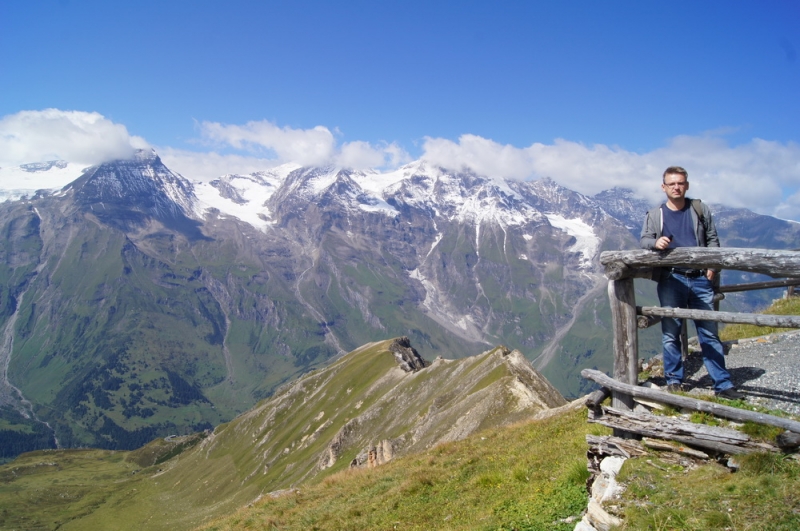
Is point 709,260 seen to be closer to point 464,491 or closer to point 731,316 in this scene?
point 731,316

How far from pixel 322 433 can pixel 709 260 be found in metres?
106

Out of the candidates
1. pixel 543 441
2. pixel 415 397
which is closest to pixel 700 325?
pixel 543 441

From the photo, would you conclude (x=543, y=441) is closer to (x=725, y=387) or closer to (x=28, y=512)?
(x=725, y=387)

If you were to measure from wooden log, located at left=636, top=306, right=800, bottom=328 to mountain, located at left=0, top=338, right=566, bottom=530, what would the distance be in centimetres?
1931

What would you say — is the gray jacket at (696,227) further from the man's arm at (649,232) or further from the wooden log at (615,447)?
the wooden log at (615,447)

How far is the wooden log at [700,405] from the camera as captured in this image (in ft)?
30.6

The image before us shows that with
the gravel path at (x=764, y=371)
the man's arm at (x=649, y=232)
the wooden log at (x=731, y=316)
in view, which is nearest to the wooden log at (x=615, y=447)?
the gravel path at (x=764, y=371)

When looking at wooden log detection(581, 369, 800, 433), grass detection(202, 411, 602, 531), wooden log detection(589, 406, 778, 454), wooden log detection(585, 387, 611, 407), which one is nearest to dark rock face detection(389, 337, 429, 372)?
grass detection(202, 411, 602, 531)

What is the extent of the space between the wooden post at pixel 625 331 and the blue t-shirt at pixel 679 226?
5.68 feet

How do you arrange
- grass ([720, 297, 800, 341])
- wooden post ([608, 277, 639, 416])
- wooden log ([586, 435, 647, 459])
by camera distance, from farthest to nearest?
grass ([720, 297, 800, 341])
wooden post ([608, 277, 639, 416])
wooden log ([586, 435, 647, 459])

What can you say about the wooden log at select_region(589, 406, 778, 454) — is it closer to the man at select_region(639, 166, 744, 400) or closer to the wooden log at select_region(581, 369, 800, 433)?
the wooden log at select_region(581, 369, 800, 433)

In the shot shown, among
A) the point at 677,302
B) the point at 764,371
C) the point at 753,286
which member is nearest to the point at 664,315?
the point at 677,302

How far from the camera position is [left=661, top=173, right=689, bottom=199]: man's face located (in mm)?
13422

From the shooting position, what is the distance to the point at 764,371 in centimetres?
1391
